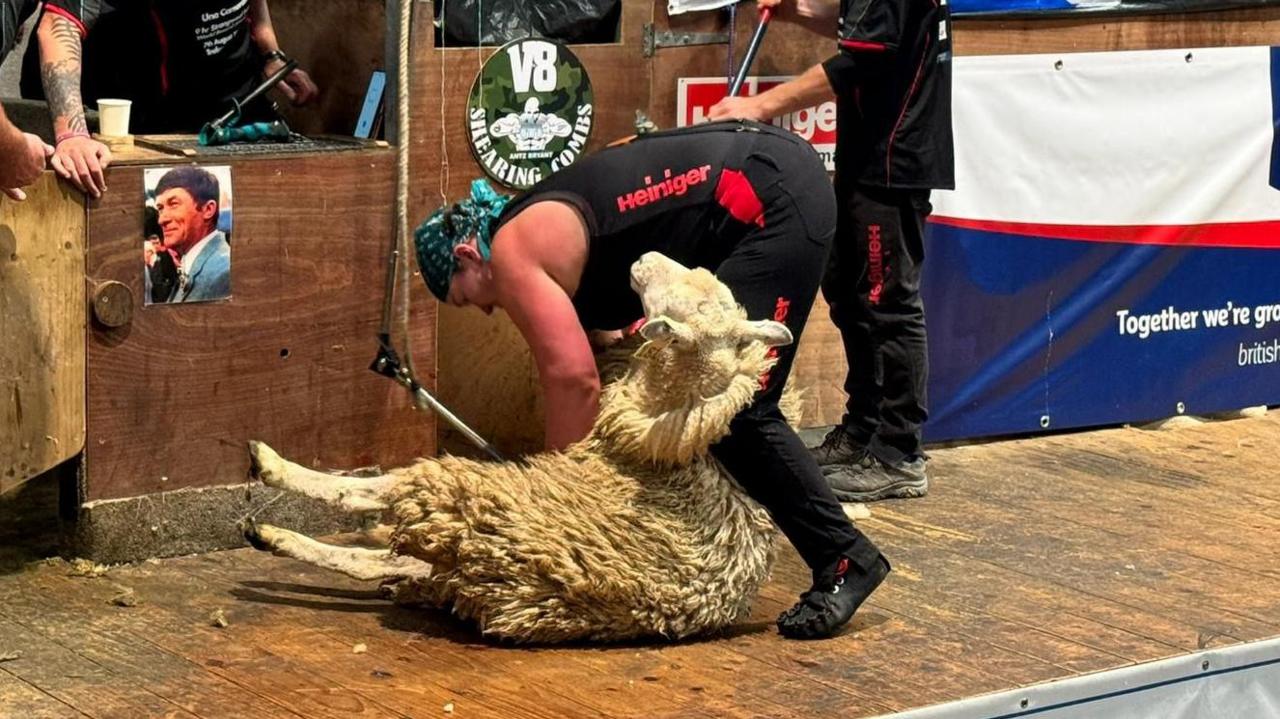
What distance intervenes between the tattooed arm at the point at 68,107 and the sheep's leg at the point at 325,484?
80cm

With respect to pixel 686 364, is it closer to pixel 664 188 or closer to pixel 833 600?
pixel 664 188

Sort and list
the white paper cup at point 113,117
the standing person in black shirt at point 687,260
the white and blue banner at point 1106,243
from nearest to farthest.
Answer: the standing person in black shirt at point 687,260, the white paper cup at point 113,117, the white and blue banner at point 1106,243

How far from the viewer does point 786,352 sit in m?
4.93

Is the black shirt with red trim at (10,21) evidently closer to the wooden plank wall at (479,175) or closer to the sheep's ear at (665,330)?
the wooden plank wall at (479,175)

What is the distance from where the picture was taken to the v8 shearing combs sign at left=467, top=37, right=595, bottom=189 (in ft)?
19.3

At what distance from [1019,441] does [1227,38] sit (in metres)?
1.66

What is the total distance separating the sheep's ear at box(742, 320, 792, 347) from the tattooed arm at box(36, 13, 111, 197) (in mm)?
1687

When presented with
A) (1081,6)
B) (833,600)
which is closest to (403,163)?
(833,600)

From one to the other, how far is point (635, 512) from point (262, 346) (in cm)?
130

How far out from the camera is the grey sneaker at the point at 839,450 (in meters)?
6.23

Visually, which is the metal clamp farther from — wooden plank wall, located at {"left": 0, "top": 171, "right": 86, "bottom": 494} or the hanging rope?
wooden plank wall, located at {"left": 0, "top": 171, "right": 86, "bottom": 494}

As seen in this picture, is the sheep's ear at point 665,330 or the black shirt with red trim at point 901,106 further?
the black shirt with red trim at point 901,106

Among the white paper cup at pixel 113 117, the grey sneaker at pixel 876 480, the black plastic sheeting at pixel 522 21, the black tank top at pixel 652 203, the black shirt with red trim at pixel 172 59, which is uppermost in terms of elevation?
the black plastic sheeting at pixel 522 21

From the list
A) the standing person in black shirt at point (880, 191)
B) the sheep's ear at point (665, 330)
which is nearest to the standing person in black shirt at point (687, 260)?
the sheep's ear at point (665, 330)
